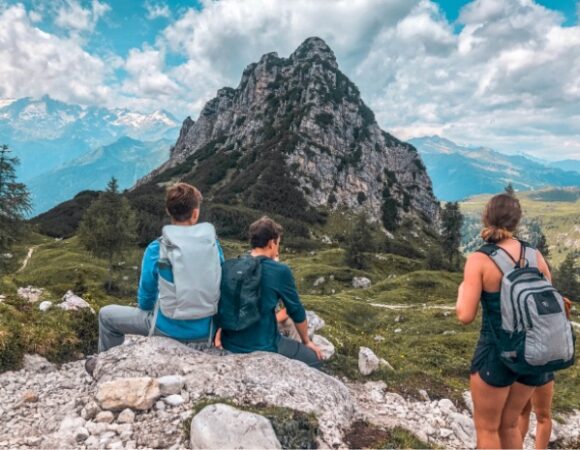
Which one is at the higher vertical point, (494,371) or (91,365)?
(494,371)

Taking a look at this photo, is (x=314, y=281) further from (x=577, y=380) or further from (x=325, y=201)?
(x=325, y=201)

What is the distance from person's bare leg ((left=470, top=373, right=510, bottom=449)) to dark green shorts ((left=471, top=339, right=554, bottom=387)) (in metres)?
0.12

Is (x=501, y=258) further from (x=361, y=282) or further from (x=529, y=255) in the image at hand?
(x=361, y=282)

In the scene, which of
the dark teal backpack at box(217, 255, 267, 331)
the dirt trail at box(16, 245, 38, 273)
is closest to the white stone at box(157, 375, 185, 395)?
the dark teal backpack at box(217, 255, 267, 331)

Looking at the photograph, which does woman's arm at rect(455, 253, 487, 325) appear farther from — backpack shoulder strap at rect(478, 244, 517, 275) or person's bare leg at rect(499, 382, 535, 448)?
person's bare leg at rect(499, 382, 535, 448)

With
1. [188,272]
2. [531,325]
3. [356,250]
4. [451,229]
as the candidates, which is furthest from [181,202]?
[451,229]

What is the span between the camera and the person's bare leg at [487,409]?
19.4 ft

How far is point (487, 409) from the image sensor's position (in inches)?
238

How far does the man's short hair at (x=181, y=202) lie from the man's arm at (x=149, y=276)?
74 cm

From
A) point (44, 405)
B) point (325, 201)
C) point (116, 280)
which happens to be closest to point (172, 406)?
point (44, 405)

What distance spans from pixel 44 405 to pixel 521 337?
8.99 meters

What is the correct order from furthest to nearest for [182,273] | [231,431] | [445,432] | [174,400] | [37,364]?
[37,364], [445,432], [182,273], [174,400], [231,431]

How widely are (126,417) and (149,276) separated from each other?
102 inches

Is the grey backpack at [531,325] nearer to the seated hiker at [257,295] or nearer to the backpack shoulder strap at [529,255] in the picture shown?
the backpack shoulder strap at [529,255]
